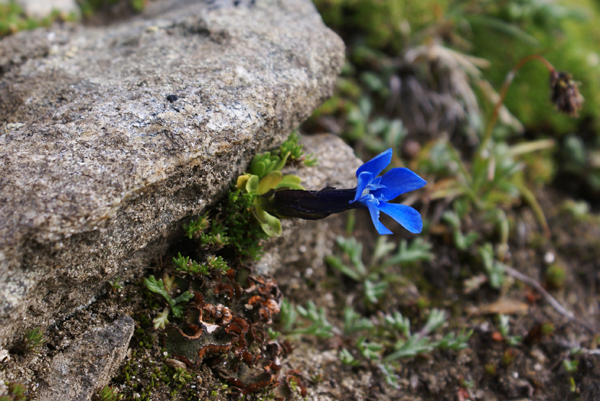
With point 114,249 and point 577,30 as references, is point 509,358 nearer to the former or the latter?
point 114,249

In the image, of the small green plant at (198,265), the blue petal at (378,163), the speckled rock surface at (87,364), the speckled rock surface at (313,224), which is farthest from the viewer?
the speckled rock surface at (313,224)

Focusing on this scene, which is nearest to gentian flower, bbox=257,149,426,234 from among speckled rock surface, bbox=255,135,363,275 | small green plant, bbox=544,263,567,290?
speckled rock surface, bbox=255,135,363,275

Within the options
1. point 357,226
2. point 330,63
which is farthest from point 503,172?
point 330,63

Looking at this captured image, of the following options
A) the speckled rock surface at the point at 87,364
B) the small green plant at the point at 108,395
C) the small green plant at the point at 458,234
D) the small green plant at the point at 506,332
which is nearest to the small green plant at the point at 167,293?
the speckled rock surface at the point at 87,364

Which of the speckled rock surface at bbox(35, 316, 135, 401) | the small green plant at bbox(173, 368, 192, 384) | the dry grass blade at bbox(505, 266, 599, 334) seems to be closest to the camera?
the speckled rock surface at bbox(35, 316, 135, 401)

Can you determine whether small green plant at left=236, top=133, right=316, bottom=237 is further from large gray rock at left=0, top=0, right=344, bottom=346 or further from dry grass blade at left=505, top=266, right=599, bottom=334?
dry grass blade at left=505, top=266, right=599, bottom=334

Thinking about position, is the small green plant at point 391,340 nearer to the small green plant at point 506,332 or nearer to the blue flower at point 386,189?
the small green plant at point 506,332

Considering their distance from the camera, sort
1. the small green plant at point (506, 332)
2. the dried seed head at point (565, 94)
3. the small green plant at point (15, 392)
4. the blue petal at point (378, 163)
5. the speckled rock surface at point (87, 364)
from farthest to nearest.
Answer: the dried seed head at point (565, 94), the small green plant at point (506, 332), the blue petal at point (378, 163), the speckled rock surface at point (87, 364), the small green plant at point (15, 392)
